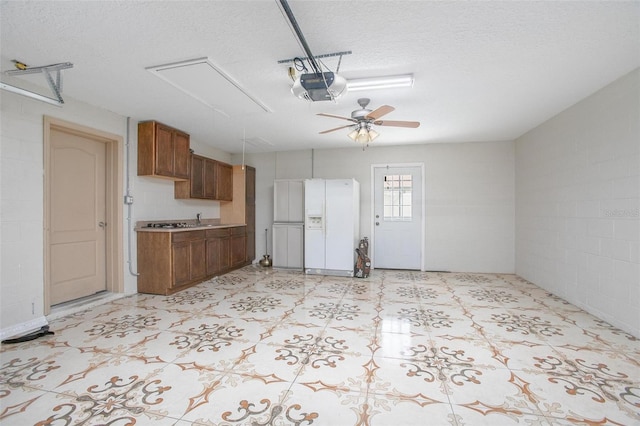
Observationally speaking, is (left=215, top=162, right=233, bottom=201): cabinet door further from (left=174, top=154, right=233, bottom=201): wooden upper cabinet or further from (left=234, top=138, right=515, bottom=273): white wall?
(left=234, top=138, right=515, bottom=273): white wall

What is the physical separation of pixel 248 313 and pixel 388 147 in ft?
13.8

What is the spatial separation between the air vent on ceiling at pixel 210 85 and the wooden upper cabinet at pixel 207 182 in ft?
5.07

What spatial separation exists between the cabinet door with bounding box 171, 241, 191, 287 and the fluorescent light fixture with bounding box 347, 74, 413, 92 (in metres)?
3.21

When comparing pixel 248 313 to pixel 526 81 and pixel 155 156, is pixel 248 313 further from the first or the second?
pixel 526 81

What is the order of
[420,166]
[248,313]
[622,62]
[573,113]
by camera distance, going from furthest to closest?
[420,166] < [573,113] < [248,313] < [622,62]

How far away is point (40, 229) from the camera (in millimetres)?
2939

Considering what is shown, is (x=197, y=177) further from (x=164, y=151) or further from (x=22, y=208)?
(x=22, y=208)

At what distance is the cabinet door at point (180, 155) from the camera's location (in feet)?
14.5

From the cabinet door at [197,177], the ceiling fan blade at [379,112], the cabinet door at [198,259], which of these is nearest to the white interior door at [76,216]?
the cabinet door at [198,259]

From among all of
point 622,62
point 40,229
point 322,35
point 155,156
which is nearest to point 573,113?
point 622,62

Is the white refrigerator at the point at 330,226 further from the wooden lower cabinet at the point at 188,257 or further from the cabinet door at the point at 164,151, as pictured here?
the cabinet door at the point at 164,151

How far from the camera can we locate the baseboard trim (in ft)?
8.54

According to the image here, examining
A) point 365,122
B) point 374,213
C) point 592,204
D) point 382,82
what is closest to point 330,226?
point 374,213

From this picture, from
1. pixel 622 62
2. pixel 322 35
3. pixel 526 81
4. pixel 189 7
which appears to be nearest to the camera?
pixel 189 7
